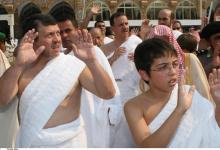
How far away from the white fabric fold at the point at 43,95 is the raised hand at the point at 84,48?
0.18 meters

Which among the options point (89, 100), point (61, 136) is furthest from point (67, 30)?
point (61, 136)

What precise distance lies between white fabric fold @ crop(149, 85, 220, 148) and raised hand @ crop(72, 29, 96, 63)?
0.55 metres

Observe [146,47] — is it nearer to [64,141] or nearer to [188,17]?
[64,141]

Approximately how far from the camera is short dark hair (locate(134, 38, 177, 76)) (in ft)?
9.70

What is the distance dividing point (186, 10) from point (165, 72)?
140 ft

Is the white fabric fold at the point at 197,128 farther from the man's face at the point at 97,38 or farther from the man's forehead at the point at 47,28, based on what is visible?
the man's face at the point at 97,38

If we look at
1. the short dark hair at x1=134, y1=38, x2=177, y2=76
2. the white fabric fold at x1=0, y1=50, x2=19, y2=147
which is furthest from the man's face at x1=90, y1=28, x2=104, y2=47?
the short dark hair at x1=134, y1=38, x2=177, y2=76

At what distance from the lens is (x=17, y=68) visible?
3.09 meters

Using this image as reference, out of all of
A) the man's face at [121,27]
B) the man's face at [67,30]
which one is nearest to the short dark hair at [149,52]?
the man's face at [67,30]

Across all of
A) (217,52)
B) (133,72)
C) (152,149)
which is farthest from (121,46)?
(152,149)

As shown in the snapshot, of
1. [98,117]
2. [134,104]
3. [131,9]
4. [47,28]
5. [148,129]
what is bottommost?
[98,117]

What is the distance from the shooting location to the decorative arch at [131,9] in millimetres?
44188

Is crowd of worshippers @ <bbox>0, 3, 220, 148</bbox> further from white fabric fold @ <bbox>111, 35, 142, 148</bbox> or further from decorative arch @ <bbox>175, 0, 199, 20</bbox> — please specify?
Result: decorative arch @ <bbox>175, 0, 199, 20</bbox>

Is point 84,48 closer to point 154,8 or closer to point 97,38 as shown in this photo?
point 97,38
